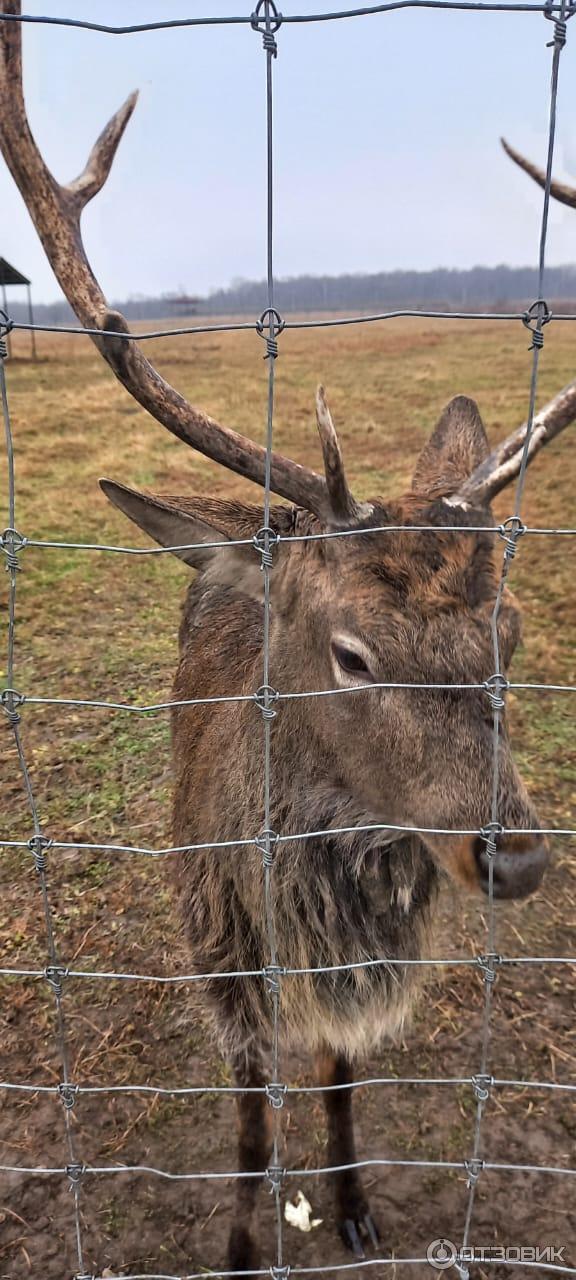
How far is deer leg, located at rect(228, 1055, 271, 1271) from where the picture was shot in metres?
2.32

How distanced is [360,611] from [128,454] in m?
11.0

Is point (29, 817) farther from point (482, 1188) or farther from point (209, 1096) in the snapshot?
point (482, 1188)

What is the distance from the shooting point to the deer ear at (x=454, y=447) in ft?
7.67

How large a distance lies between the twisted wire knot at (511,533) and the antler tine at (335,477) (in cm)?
32

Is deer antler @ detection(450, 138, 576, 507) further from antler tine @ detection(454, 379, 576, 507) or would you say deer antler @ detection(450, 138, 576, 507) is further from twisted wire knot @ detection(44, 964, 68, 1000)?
twisted wire knot @ detection(44, 964, 68, 1000)

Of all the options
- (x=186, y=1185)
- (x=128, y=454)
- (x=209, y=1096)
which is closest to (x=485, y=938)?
(x=209, y=1096)

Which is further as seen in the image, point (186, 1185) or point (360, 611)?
point (186, 1185)

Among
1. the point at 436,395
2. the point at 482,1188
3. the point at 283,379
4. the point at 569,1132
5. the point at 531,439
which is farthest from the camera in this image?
the point at 283,379

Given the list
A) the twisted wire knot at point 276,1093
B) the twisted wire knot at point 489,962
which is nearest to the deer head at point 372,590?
the twisted wire knot at point 489,962

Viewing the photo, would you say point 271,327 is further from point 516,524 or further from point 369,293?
point 369,293

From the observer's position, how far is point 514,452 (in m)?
1.89

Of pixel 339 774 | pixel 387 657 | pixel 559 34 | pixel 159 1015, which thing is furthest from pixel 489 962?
pixel 159 1015

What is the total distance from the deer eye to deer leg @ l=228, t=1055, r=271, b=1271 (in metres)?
1.26

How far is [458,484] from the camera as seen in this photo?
204cm
